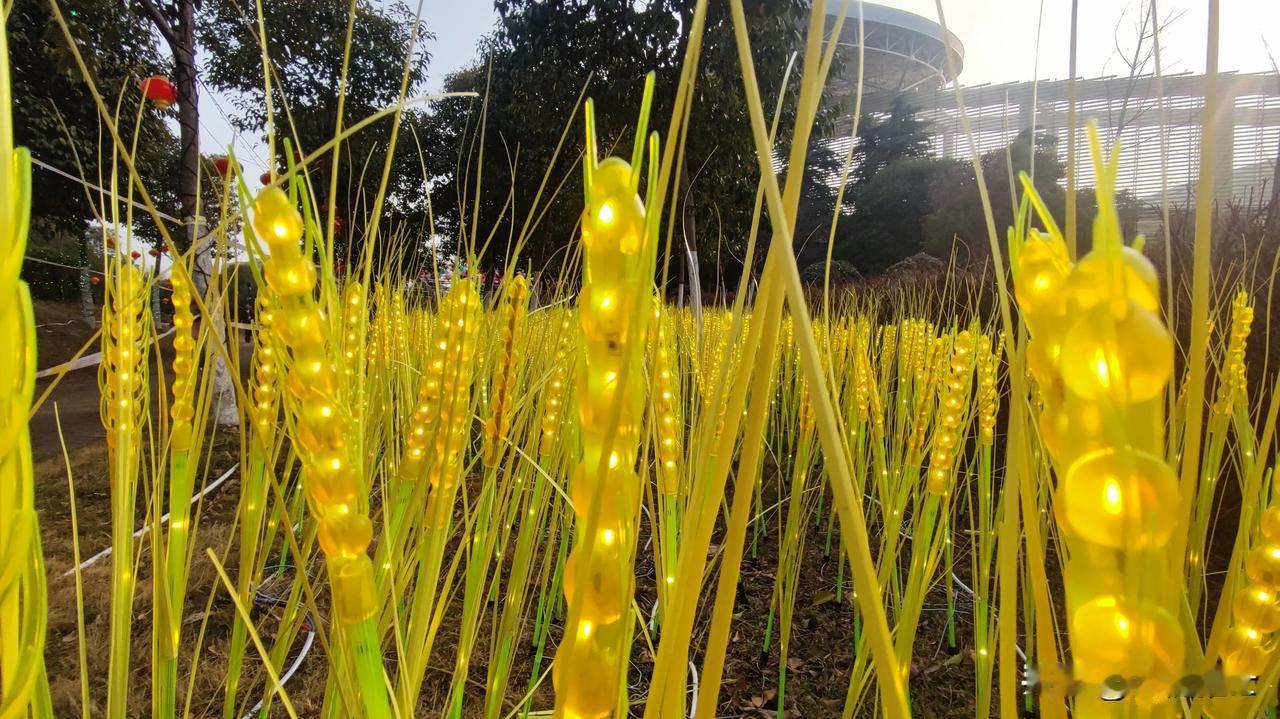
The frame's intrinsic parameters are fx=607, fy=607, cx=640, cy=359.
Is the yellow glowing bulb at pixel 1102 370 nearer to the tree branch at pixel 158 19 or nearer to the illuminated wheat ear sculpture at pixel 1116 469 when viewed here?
the illuminated wheat ear sculpture at pixel 1116 469

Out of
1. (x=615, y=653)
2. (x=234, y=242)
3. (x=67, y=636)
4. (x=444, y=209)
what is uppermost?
(x=444, y=209)

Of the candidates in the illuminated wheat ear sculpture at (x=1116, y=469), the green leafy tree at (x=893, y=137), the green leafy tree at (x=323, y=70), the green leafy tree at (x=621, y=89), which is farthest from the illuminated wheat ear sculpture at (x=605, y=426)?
the green leafy tree at (x=893, y=137)

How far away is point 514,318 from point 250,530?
28 centimetres

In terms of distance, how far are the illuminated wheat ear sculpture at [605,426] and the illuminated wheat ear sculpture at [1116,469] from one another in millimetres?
83

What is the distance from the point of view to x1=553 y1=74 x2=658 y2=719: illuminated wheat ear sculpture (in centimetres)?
14

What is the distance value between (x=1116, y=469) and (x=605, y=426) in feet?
0.31

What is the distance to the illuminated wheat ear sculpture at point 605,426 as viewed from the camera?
0.14 metres

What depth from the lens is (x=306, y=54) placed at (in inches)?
111

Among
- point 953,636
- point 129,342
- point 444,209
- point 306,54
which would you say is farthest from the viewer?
point 444,209

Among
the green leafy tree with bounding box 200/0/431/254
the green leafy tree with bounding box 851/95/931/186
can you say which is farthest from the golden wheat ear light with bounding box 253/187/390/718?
the green leafy tree with bounding box 851/95/931/186

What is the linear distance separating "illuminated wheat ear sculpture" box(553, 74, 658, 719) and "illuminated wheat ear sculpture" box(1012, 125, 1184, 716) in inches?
3.3

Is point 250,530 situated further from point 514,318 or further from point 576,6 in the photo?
point 576,6

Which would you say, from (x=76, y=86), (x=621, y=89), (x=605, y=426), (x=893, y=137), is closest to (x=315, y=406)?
(x=605, y=426)

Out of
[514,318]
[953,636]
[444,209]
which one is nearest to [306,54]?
[444,209]
